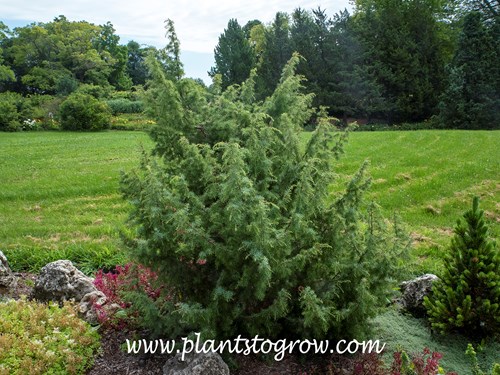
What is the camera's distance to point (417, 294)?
14.3 feet

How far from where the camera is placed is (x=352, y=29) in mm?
29609

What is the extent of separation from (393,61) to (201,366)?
2993cm

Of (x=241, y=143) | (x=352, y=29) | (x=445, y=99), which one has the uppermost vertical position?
(x=352, y=29)

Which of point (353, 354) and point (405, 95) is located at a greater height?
point (405, 95)

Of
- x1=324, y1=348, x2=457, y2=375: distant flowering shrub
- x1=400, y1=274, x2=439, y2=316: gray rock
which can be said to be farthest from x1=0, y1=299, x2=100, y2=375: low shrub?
x1=400, y1=274, x2=439, y2=316: gray rock

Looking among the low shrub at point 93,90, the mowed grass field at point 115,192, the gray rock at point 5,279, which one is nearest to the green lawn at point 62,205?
the mowed grass field at point 115,192

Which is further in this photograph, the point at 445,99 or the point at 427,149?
the point at 445,99

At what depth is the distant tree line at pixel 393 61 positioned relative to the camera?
25.2 m

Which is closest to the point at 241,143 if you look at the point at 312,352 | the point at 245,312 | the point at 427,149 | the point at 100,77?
the point at 245,312

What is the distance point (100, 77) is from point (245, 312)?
37.0 m

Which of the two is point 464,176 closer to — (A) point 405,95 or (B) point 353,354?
(B) point 353,354

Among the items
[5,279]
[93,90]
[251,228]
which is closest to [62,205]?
[5,279]

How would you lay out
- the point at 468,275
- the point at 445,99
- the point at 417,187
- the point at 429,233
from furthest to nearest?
1. the point at 445,99
2. the point at 417,187
3. the point at 429,233
4. the point at 468,275

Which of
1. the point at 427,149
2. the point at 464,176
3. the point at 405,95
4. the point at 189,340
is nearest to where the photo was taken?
the point at 189,340
